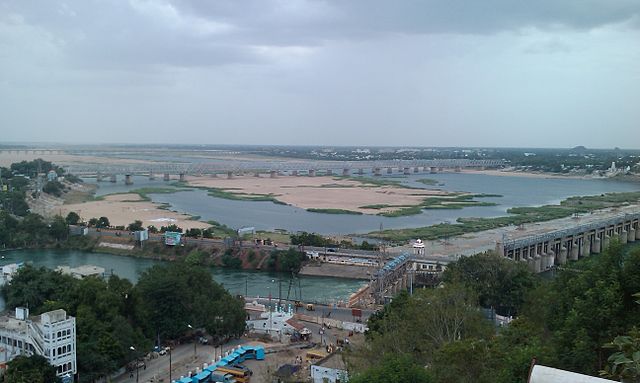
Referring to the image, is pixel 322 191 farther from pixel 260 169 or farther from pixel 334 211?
pixel 260 169

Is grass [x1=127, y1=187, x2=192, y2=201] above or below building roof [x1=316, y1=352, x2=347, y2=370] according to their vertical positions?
below

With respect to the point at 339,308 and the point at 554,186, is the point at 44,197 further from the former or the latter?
the point at 554,186

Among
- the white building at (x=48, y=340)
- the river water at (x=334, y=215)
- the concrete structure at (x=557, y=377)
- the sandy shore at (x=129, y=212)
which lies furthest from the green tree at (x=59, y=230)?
the concrete structure at (x=557, y=377)

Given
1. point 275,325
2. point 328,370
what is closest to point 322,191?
point 275,325

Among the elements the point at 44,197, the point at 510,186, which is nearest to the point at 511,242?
the point at 44,197

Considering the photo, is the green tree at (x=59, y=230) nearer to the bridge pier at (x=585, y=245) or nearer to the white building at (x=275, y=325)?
the white building at (x=275, y=325)

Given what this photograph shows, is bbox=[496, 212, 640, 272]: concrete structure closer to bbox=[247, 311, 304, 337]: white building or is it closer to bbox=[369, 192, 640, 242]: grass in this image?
bbox=[369, 192, 640, 242]: grass

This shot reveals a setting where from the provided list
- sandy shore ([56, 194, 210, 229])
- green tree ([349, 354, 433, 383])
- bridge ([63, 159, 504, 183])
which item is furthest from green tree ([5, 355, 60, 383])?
bridge ([63, 159, 504, 183])
